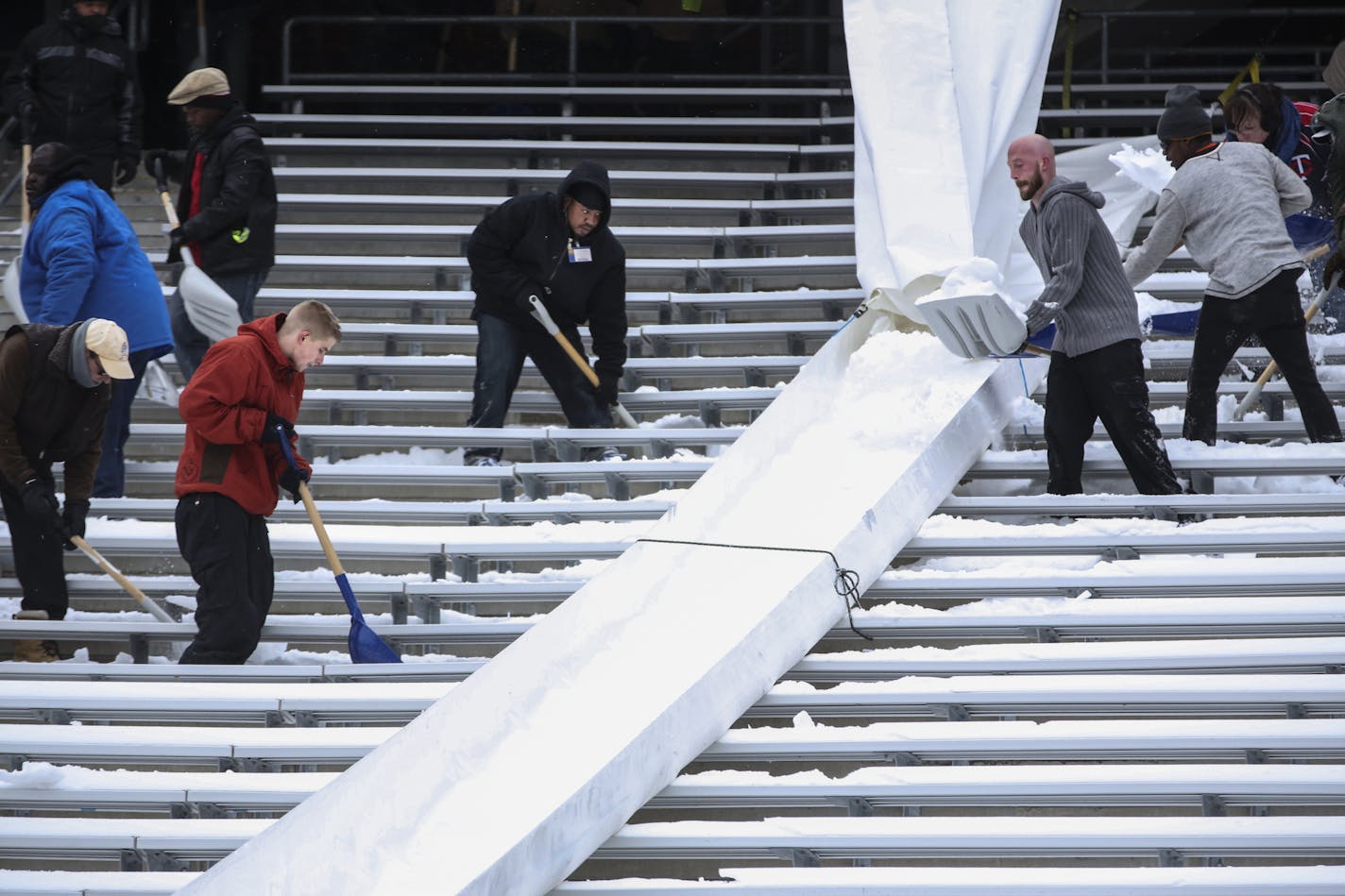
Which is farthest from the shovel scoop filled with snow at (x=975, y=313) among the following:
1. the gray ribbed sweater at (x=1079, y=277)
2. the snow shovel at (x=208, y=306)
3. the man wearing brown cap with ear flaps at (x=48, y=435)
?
the snow shovel at (x=208, y=306)

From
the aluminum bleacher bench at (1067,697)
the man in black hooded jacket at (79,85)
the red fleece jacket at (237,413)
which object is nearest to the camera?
the aluminum bleacher bench at (1067,697)

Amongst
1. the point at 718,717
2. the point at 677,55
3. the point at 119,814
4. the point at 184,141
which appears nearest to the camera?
the point at 718,717

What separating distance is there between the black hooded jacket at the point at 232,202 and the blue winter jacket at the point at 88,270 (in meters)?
0.37

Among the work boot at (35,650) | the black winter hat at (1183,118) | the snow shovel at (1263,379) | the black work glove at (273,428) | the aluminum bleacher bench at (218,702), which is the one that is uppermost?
the black winter hat at (1183,118)

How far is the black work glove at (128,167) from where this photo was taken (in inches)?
280

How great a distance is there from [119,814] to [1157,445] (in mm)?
2870

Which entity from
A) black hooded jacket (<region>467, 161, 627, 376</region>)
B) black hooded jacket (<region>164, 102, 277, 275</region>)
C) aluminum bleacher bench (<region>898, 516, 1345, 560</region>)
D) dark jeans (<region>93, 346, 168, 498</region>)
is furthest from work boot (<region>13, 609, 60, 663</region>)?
aluminum bleacher bench (<region>898, 516, 1345, 560</region>)

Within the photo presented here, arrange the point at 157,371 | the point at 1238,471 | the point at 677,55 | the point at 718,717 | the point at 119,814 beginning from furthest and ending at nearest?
the point at 677,55, the point at 157,371, the point at 1238,471, the point at 119,814, the point at 718,717

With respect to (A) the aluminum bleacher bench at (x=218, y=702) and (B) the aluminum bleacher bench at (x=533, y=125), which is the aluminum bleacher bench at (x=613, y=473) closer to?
(A) the aluminum bleacher bench at (x=218, y=702)

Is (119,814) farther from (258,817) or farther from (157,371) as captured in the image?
(157,371)

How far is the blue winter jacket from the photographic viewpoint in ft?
17.0

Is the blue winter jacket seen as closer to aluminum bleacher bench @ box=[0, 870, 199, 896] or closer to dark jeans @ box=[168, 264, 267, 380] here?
dark jeans @ box=[168, 264, 267, 380]

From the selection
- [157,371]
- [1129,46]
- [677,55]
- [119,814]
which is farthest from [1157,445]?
[1129,46]

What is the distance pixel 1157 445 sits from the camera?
Answer: 14.5 feet
